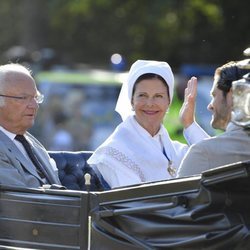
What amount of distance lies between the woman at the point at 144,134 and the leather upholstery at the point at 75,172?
0.20 feet

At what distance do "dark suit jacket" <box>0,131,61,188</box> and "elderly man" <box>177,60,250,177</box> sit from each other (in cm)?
95

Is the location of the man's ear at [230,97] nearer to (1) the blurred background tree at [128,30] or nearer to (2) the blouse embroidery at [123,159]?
(2) the blouse embroidery at [123,159]

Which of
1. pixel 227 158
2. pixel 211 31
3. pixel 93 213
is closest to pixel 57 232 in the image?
pixel 93 213

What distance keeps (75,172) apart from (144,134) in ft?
1.57

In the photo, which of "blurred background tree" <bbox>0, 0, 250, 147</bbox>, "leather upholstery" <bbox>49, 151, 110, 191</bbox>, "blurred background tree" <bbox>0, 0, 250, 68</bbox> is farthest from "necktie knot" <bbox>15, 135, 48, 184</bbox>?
"blurred background tree" <bbox>0, 0, 250, 68</bbox>

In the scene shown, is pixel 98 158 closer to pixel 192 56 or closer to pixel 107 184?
pixel 107 184

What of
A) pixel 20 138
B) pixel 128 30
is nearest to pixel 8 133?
pixel 20 138

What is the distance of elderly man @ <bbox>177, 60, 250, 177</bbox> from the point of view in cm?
468

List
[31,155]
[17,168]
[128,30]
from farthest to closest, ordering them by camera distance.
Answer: [128,30]
[31,155]
[17,168]

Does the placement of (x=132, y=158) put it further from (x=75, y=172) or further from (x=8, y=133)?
(x=8, y=133)

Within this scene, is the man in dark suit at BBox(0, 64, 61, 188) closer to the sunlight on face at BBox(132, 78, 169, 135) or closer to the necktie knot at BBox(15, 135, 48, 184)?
the necktie knot at BBox(15, 135, 48, 184)

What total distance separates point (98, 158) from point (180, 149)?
61 centimetres

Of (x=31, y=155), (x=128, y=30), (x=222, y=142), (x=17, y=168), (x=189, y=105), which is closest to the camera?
→ (x=222, y=142)

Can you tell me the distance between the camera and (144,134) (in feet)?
20.4
